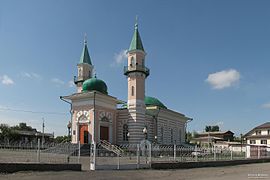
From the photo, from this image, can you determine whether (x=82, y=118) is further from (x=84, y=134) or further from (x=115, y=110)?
(x=115, y=110)

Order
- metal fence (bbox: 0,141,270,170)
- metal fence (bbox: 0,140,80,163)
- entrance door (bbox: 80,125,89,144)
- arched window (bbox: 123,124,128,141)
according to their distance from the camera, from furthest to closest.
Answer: arched window (bbox: 123,124,128,141)
entrance door (bbox: 80,125,89,144)
metal fence (bbox: 0,140,80,163)
metal fence (bbox: 0,141,270,170)

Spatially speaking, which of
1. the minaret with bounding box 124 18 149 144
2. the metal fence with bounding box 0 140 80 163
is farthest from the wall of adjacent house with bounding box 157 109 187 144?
the metal fence with bounding box 0 140 80 163

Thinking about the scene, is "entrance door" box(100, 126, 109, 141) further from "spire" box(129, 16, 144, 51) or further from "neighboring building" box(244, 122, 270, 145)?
"neighboring building" box(244, 122, 270, 145)

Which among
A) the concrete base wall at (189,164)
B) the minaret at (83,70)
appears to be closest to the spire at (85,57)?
the minaret at (83,70)

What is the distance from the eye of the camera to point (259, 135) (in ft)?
211

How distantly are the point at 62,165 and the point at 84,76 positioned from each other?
25212 millimetres

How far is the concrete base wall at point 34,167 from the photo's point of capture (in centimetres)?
1450

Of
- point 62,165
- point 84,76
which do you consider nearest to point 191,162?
point 62,165

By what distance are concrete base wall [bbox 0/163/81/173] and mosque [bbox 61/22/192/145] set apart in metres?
15.1

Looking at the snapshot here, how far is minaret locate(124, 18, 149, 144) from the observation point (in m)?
35.6

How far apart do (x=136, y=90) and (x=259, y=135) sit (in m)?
38.6

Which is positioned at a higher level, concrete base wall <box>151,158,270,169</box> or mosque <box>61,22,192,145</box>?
mosque <box>61,22,192,145</box>

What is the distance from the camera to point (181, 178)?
1550 cm

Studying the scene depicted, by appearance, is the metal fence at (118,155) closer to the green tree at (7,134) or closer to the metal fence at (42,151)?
the metal fence at (42,151)
